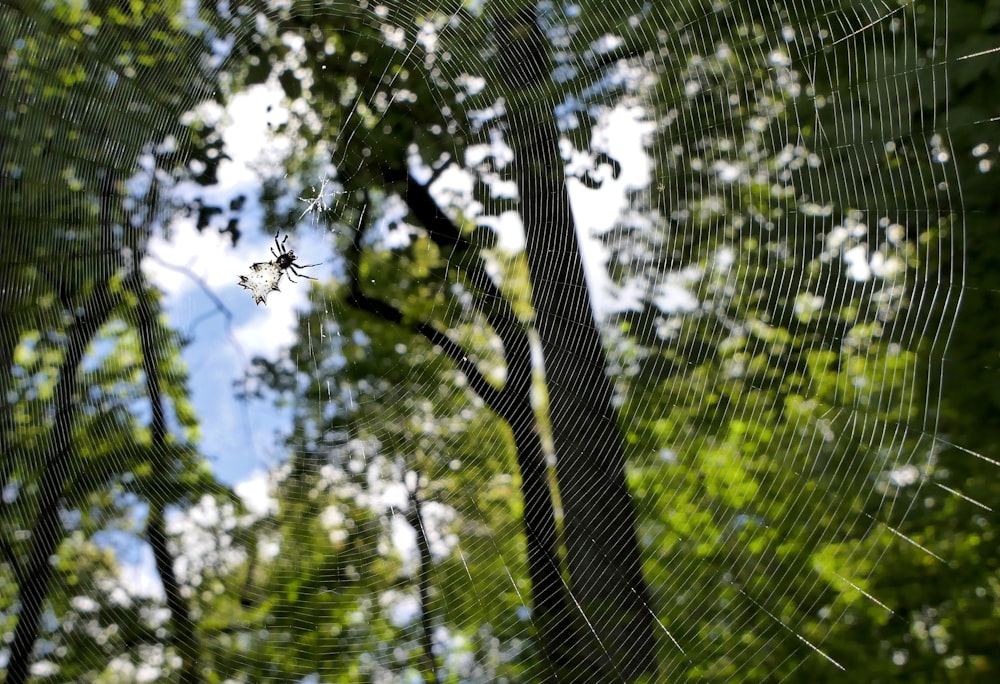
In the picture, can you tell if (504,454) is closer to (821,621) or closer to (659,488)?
(659,488)

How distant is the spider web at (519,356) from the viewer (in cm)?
553

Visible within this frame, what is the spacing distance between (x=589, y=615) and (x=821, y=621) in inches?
78.1

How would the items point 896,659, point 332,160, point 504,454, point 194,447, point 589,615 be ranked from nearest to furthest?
1. point 589,615
2. point 896,659
3. point 332,160
4. point 504,454
5. point 194,447

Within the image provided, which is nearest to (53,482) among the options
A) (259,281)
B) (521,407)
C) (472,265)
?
(259,281)

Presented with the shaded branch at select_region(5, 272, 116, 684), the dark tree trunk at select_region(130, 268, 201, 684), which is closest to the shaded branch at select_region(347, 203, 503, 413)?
the dark tree trunk at select_region(130, 268, 201, 684)

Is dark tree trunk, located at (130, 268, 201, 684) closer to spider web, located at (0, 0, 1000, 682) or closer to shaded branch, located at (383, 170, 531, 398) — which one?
spider web, located at (0, 0, 1000, 682)

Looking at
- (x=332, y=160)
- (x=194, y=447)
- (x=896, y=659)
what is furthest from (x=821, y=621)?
(x=194, y=447)

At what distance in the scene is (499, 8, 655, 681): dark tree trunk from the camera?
530cm

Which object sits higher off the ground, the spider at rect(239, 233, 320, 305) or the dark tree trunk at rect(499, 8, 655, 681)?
the spider at rect(239, 233, 320, 305)

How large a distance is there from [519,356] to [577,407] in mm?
1070

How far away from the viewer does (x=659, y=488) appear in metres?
6.75

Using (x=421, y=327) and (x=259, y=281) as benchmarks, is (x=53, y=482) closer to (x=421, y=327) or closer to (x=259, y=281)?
→ (x=259, y=281)

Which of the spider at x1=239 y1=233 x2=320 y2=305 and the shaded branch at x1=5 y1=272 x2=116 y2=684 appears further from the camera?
the shaded branch at x1=5 y1=272 x2=116 y2=684

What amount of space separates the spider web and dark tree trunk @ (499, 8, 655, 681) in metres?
0.03
